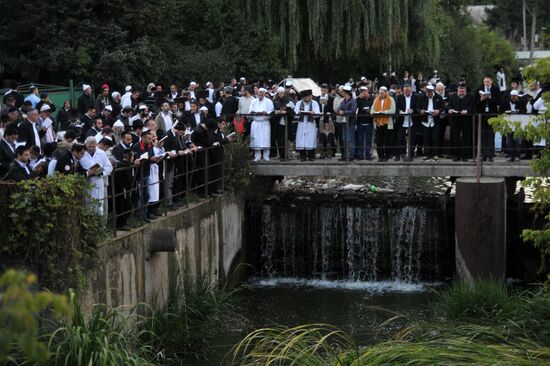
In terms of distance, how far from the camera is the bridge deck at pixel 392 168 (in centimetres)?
1994

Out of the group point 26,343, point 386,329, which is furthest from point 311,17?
point 26,343

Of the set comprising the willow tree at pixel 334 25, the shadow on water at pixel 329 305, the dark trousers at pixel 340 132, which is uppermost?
the willow tree at pixel 334 25

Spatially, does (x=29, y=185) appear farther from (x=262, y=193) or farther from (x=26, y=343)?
(x=262, y=193)

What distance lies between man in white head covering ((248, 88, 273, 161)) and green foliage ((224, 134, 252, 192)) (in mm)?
427

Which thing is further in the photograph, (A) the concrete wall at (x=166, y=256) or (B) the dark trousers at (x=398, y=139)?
(B) the dark trousers at (x=398, y=139)

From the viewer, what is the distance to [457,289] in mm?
13664

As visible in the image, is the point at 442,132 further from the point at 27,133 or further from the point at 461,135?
the point at 27,133

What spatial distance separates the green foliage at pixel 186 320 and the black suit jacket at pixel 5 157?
9.13 feet

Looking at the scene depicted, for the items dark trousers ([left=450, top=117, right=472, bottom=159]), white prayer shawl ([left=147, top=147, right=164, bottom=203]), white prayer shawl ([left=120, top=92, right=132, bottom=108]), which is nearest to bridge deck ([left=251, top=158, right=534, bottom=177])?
dark trousers ([left=450, top=117, right=472, bottom=159])

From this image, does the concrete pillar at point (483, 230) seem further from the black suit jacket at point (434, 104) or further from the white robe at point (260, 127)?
the white robe at point (260, 127)

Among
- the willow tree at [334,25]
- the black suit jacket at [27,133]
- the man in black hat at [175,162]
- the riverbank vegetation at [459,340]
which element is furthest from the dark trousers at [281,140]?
the willow tree at [334,25]

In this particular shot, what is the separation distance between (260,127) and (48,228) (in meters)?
9.36

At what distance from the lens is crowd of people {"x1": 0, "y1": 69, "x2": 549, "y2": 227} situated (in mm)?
16500

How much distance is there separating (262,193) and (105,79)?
743 centimetres
